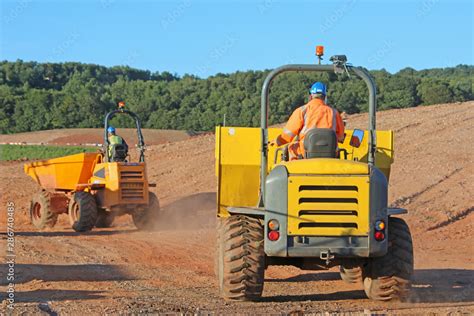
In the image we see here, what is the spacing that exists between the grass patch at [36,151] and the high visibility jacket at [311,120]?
107 feet

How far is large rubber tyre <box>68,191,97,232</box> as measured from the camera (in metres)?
18.8

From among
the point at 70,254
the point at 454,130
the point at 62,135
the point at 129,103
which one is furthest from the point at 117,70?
the point at 70,254

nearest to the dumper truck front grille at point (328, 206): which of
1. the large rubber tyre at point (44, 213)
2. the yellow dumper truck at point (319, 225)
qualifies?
the yellow dumper truck at point (319, 225)

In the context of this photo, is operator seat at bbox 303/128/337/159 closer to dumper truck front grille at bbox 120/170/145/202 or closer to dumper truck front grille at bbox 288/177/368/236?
dumper truck front grille at bbox 288/177/368/236

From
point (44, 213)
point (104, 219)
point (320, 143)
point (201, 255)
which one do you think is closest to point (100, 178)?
point (104, 219)

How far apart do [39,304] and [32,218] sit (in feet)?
39.5

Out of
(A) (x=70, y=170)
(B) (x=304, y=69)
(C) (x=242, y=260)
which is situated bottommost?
(C) (x=242, y=260)

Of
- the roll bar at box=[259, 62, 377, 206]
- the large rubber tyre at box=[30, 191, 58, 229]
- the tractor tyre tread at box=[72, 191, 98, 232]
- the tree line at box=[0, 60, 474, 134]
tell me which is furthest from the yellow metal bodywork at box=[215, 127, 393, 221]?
the tree line at box=[0, 60, 474, 134]

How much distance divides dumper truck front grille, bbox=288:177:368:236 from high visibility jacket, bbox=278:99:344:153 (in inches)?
28.6

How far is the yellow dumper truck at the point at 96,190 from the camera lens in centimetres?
1891

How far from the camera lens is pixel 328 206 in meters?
8.98

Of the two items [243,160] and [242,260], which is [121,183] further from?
[242,260]

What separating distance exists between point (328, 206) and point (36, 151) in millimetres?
35733

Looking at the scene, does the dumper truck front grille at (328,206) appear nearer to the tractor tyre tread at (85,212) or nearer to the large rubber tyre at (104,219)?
the tractor tyre tread at (85,212)
